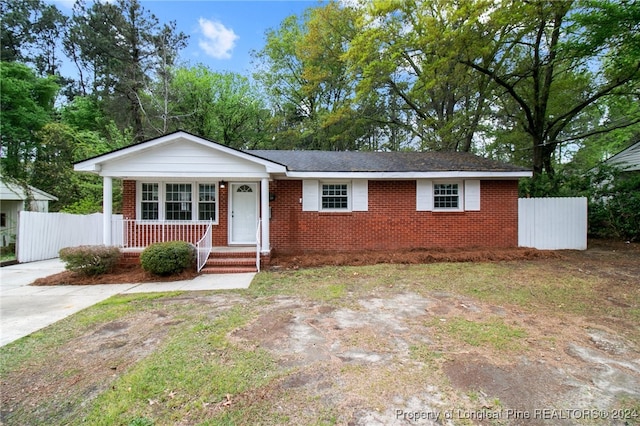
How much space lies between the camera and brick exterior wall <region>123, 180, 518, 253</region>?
1020 centimetres

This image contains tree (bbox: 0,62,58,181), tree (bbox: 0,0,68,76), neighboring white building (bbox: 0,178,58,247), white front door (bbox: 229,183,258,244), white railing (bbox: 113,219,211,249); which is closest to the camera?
white railing (bbox: 113,219,211,249)

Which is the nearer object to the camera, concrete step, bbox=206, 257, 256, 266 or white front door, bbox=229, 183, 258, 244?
concrete step, bbox=206, 257, 256, 266

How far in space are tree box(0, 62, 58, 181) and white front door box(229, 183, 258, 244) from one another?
16.6 meters

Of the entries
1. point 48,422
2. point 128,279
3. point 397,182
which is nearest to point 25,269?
point 128,279

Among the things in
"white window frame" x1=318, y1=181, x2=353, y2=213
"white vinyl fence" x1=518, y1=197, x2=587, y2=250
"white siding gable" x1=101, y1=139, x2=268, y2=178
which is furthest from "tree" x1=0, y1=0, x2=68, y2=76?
"white vinyl fence" x1=518, y1=197, x2=587, y2=250

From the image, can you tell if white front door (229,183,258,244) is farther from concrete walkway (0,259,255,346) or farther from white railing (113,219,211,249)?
concrete walkway (0,259,255,346)

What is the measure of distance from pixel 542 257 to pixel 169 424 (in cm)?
1058

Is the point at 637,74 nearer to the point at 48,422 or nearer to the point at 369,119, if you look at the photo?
the point at 369,119

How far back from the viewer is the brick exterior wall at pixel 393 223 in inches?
402

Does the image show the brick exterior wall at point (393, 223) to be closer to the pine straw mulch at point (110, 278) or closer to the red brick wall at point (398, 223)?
the red brick wall at point (398, 223)

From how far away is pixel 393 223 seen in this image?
10312 millimetres

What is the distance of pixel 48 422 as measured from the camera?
7.73ft

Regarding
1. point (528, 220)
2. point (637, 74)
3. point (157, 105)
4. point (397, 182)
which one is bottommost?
point (528, 220)

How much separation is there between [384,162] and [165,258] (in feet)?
25.2
